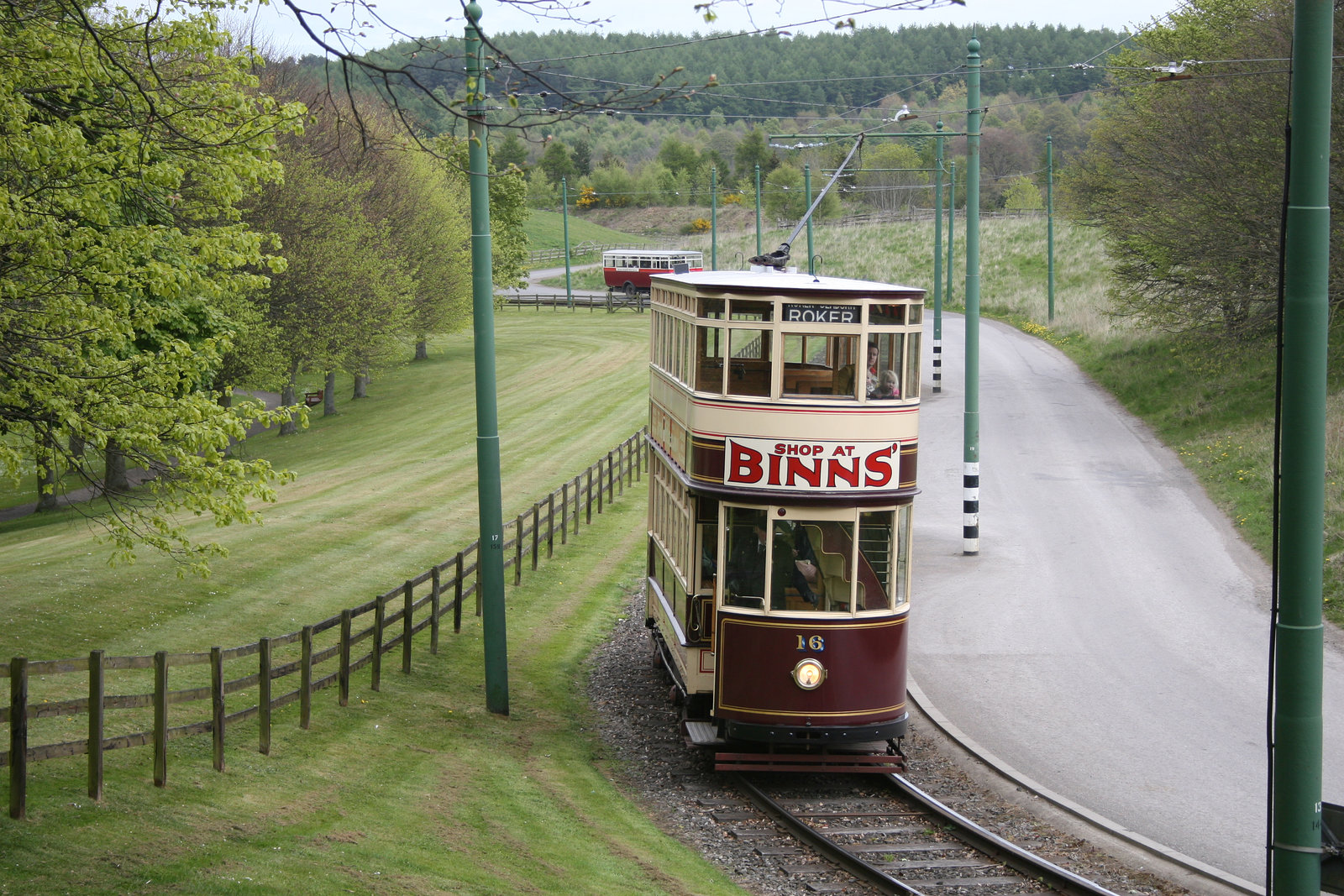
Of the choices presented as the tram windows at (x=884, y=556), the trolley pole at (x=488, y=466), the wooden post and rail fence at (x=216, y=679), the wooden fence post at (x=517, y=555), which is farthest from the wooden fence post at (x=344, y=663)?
the wooden fence post at (x=517, y=555)

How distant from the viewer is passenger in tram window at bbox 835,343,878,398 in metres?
11.6

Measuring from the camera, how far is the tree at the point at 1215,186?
2681 centimetres

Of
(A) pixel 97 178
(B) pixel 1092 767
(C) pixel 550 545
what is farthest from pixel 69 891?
(C) pixel 550 545

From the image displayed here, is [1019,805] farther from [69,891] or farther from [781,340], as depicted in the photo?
[69,891]

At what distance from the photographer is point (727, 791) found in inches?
467

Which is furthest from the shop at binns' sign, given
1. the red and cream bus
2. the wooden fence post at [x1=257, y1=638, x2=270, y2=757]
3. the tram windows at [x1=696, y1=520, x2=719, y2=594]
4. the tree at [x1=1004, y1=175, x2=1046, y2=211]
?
the tree at [x1=1004, y1=175, x2=1046, y2=211]

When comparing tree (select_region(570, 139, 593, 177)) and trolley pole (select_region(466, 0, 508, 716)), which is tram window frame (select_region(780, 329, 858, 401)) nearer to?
trolley pole (select_region(466, 0, 508, 716))

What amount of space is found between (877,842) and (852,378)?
3985mm

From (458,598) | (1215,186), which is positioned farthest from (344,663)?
(1215,186)

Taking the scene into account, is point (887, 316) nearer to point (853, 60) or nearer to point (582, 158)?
point (582, 158)

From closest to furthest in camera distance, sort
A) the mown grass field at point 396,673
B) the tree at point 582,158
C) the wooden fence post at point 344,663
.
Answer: the mown grass field at point 396,673 → the wooden fence post at point 344,663 → the tree at point 582,158

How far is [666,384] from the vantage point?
1420cm

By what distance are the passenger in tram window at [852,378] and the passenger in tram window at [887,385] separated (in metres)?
0.04

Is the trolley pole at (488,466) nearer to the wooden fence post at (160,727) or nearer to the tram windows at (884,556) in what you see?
the tram windows at (884,556)
